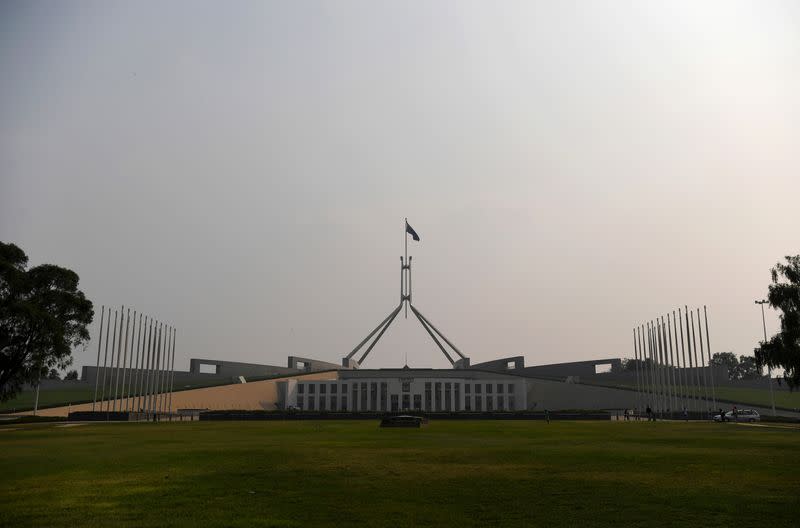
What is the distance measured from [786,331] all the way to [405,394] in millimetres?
45325

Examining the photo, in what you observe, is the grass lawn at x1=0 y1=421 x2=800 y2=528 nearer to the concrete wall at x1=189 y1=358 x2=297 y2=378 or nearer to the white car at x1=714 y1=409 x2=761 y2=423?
the white car at x1=714 y1=409 x2=761 y2=423

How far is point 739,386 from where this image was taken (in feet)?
287

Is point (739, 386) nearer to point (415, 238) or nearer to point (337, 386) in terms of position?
point (415, 238)

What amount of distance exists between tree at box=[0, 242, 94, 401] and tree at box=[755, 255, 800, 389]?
128 ft

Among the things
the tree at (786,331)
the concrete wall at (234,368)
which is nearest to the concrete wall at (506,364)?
the concrete wall at (234,368)

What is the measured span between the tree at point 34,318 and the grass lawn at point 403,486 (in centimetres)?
2201

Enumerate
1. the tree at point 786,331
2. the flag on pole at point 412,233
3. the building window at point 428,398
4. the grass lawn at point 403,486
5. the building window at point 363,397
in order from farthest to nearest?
the flag on pole at point 412,233 < the building window at point 363,397 < the building window at point 428,398 < the tree at point 786,331 < the grass lawn at point 403,486

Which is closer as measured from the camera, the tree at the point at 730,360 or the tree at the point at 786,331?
the tree at the point at 786,331

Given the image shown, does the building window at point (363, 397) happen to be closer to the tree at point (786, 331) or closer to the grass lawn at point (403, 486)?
the tree at point (786, 331)

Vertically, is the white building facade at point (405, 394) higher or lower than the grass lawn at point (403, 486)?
higher

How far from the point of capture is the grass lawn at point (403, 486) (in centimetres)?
962

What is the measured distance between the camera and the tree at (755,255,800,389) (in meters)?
37.2

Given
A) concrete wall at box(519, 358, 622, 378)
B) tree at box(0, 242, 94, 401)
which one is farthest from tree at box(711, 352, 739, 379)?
tree at box(0, 242, 94, 401)

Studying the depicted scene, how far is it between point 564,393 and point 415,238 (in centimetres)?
2579
